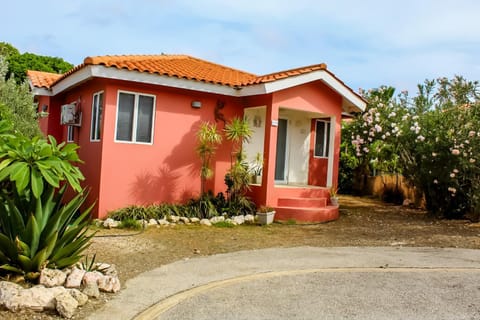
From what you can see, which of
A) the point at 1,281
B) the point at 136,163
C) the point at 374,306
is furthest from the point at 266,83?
the point at 1,281

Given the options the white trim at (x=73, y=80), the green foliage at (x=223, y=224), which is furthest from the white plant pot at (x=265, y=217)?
the white trim at (x=73, y=80)

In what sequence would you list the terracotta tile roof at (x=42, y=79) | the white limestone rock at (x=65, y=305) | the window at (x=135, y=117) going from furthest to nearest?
the terracotta tile roof at (x=42, y=79) → the window at (x=135, y=117) → the white limestone rock at (x=65, y=305)

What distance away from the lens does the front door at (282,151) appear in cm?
1557

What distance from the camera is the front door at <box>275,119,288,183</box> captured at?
1557 cm

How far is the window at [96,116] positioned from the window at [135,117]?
66 cm

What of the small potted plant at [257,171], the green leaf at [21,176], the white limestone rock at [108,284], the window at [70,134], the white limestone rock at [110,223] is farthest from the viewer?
the window at [70,134]

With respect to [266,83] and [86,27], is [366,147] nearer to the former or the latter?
[266,83]

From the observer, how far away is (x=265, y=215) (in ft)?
39.5

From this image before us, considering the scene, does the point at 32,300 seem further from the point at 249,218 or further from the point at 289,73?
the point at 289,73

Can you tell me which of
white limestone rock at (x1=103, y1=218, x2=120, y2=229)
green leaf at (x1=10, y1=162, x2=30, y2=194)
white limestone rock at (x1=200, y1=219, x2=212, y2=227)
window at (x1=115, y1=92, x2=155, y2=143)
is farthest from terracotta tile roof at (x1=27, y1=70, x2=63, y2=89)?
green leaf at (x1=10, y1=162, x2=30, y2=194)

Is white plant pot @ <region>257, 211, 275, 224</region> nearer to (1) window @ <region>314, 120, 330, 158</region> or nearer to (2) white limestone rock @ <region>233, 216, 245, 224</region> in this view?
(2) white limestone rock @ <region>233, 216, 245, 224</region>

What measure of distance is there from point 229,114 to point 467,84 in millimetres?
7377

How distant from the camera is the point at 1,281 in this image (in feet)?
17.0

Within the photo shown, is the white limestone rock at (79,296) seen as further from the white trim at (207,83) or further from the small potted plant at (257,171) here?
the small potted plant at (257,171)
